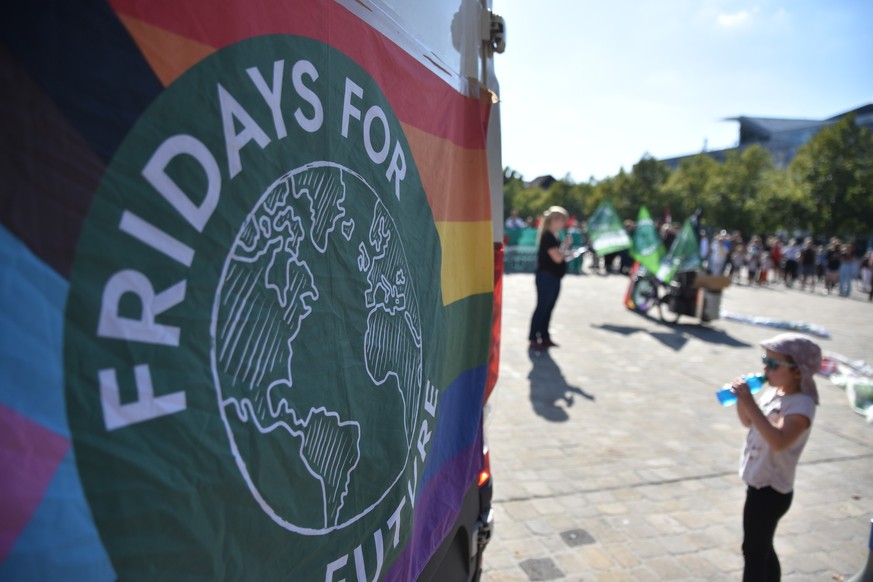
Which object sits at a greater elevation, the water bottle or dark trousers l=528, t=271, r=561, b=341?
the water bottle

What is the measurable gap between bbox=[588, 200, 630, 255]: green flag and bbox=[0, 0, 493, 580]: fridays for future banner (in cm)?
1110

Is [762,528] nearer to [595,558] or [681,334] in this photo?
[595,558]

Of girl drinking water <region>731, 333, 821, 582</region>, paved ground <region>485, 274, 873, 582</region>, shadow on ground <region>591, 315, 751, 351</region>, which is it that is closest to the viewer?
girl drinking water <region>731, 333, 821, 582</region>

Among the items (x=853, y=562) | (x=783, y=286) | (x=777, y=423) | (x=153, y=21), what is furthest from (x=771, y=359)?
(x=783, y=286)

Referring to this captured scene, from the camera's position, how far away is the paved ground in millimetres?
3549

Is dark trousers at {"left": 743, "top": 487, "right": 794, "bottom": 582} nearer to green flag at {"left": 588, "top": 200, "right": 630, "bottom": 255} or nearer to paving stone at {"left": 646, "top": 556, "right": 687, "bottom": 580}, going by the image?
paving stone at {"left": 646, "top": 556, "right": 687, "bottom": 580}

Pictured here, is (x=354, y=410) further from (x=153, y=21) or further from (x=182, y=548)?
(x=153, y=21)

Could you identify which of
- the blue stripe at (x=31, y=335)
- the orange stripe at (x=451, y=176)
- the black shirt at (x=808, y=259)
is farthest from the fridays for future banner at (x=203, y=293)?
the black shirt at (x=808, y=259)

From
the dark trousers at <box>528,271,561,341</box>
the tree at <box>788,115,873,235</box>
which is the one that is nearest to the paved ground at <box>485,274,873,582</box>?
the dark trousers at <box>528,271,561,341</box>

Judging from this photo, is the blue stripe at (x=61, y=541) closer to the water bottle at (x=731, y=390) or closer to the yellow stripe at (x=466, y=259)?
the yellow stripe at (x=466, y=259)

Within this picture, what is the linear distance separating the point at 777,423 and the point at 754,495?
37cm

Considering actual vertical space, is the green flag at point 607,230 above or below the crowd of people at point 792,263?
above

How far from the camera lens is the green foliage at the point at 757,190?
30.0 meters

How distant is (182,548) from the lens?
2.68ft
